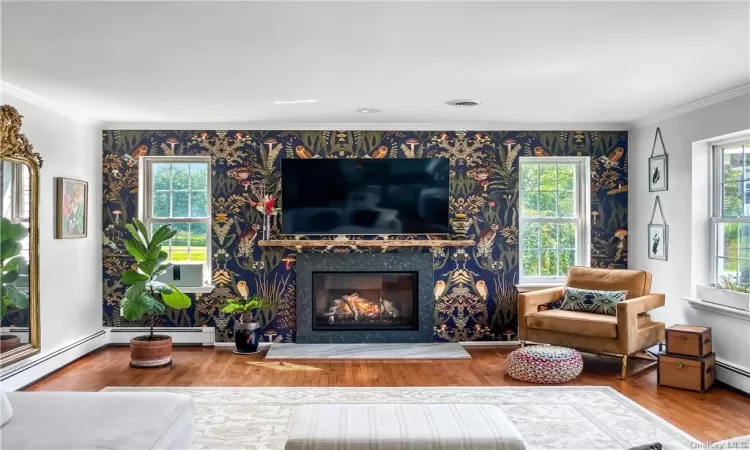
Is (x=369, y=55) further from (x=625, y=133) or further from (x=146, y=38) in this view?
(x=625, y=133)

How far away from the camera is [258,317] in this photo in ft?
20.4

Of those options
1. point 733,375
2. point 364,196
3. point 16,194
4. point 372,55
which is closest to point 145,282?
point 16,194

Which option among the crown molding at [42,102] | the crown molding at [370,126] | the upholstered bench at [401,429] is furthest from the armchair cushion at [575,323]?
the crown molding at [42,102]

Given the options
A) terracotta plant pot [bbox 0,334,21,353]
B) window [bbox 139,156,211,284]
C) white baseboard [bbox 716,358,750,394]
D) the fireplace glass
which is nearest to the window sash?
white baseboard [bbox 716,358,750,394]

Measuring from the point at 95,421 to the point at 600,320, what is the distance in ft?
13.0

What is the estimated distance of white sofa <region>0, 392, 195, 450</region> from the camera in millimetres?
2301

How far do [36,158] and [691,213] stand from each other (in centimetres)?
532

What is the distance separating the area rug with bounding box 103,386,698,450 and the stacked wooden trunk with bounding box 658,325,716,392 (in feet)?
1.62

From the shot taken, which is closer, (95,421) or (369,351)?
(95,421)

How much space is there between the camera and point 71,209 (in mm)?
5410

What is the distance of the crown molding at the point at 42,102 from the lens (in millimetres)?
4438

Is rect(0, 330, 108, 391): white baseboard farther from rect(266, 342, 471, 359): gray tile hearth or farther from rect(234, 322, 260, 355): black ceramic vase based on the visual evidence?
rect(266, 342, 471, 359): gray tile hearth

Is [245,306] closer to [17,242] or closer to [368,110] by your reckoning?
[17,242]

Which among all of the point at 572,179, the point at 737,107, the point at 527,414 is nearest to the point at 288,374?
the point at 527,414
